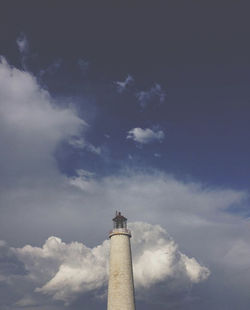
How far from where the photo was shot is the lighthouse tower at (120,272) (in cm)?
4725

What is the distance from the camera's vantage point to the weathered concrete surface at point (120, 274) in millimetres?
47219

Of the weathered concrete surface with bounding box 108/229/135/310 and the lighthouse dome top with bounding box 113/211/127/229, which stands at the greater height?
the lighthouse dome top with bounding box 113/211/127/229

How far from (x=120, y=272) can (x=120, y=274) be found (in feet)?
0.93

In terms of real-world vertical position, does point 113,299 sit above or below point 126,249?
below

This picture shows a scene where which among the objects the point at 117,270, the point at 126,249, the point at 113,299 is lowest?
the point at 113,299

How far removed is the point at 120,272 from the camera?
→ 48.7 meters

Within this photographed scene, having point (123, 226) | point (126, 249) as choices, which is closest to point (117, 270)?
point (126, 249)

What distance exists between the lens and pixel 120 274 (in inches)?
1911

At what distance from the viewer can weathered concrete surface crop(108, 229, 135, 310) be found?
155 ft

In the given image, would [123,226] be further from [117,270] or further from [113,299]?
[113,299]

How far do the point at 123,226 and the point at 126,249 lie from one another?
4082 millimetres

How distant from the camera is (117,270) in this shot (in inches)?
1923

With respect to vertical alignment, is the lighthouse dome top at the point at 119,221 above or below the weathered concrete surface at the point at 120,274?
above

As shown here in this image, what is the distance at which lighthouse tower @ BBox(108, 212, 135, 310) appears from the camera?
47.2 meters
